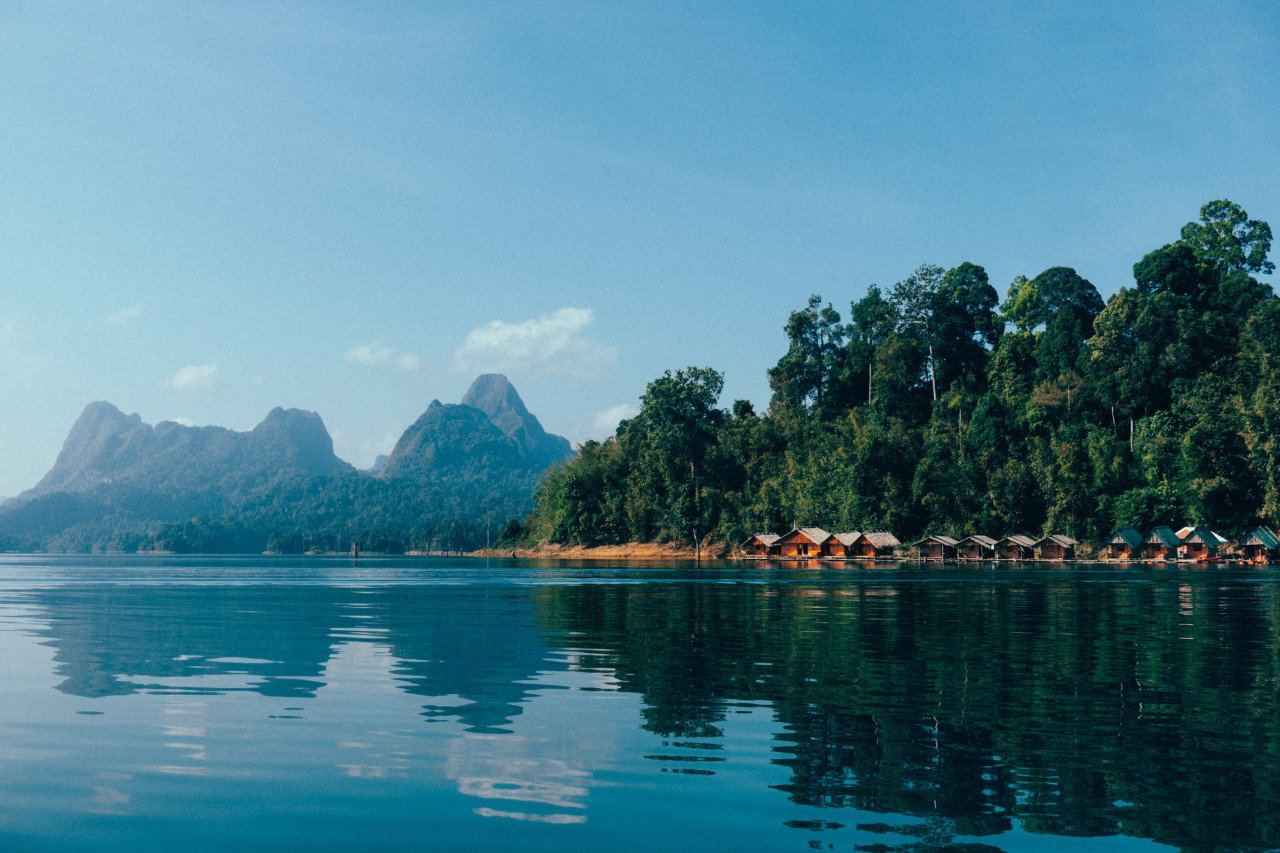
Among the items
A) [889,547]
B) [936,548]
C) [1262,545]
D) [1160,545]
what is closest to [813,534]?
[889,547]

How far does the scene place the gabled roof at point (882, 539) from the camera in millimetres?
123938

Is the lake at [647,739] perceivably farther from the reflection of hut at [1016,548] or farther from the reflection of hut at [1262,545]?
the reflection of hut at [1016,548]

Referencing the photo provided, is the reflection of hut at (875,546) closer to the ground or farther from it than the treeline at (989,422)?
closer to the ground

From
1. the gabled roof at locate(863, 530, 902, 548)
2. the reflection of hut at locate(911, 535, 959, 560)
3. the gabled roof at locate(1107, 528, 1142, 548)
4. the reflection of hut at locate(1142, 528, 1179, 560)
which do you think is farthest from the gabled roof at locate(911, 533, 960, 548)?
the reflection of hut at locate(1142, 528, 1179, 560)

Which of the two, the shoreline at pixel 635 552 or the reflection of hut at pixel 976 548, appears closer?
the reflection of hut at pixel 976 548

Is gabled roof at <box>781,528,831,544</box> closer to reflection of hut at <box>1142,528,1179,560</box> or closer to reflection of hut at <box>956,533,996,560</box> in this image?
reflection of hut at <box>956,533,996,560</box>

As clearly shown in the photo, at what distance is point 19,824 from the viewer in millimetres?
9125

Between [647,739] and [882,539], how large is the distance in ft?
378

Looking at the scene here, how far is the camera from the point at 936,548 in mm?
120812

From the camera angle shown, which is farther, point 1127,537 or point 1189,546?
Result: point 1127,537

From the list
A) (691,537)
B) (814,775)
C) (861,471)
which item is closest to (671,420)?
(691,537)

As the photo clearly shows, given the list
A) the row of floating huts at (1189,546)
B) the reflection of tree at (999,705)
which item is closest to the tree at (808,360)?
the row of floating huts at (1189,546)

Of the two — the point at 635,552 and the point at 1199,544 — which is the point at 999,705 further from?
the point at 635,552

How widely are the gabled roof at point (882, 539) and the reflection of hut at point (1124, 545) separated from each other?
22.2 metres
